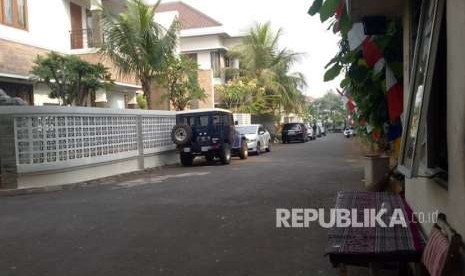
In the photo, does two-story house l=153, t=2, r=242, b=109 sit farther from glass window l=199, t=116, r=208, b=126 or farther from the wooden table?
the wooden table

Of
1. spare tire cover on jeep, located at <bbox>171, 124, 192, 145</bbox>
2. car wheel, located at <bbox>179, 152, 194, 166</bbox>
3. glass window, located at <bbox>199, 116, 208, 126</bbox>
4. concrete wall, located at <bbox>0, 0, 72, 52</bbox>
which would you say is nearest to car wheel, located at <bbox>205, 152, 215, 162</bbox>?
car wheel, located at <bbox>179, 152, 194, 166</bbox>

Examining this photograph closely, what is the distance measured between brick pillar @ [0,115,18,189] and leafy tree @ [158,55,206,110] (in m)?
12.6

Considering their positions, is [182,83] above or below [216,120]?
above

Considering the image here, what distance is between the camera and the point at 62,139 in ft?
42.4

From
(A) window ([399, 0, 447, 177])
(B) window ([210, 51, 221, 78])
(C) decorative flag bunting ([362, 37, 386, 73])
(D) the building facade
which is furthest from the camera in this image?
(B) window ([210, 51, 221, 78])

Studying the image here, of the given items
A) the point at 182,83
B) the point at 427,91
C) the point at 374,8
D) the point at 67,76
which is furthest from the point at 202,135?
the point at 427,91

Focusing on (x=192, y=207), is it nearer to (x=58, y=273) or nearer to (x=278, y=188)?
(x=278, y=188)

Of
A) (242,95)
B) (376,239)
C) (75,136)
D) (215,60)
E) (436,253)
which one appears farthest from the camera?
(215,60)

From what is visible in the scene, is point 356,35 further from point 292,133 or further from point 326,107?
point 326,107

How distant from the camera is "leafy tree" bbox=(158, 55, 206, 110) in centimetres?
2444

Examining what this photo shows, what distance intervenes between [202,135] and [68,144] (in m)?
5.73

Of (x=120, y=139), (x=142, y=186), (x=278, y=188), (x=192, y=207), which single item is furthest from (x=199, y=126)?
(x=192, y=207)

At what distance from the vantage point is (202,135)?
17781 mm

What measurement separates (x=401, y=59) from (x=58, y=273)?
16.2 ft
